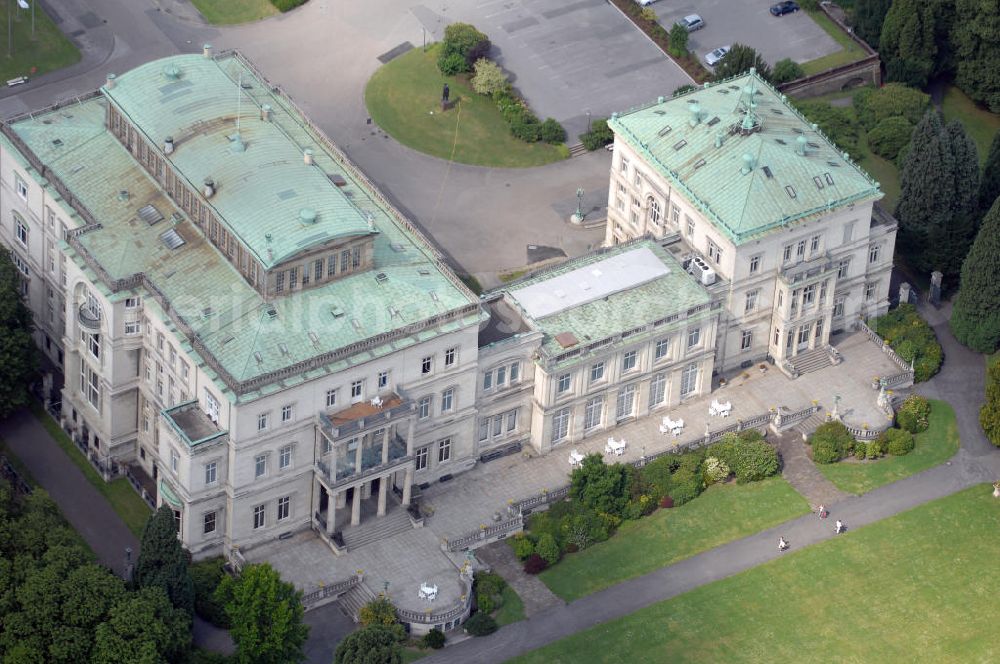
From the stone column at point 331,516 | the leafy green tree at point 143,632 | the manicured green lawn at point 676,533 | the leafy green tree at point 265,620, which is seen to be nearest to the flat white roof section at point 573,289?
the manicured green lawn at point 676,533

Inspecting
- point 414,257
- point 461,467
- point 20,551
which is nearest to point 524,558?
point 461,467

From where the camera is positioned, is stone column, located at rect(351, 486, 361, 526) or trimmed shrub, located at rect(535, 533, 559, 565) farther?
trimmed shrub, located at rect(535, 533, 559, 565)

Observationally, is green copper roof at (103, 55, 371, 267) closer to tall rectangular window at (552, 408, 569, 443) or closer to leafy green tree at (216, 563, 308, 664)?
tall rectangular window at (552, 408, 569, 443)

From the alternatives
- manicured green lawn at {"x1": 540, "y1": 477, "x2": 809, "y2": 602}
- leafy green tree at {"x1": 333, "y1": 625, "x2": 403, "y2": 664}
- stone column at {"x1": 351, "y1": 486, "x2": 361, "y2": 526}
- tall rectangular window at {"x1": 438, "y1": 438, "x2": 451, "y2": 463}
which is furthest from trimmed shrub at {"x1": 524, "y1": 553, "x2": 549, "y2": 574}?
leafy green tree at {"x1": 333, "y1": 625, "x2": 403, "y2": 664}

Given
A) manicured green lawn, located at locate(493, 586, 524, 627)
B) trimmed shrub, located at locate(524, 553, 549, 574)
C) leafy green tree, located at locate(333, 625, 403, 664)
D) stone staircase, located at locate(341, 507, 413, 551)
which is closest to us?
leafy green tree, located at locate(333, 625, 403, 664)

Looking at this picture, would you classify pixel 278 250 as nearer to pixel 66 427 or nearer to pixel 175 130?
pixel 175 130

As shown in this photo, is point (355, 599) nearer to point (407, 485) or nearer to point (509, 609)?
point (407, 485)
